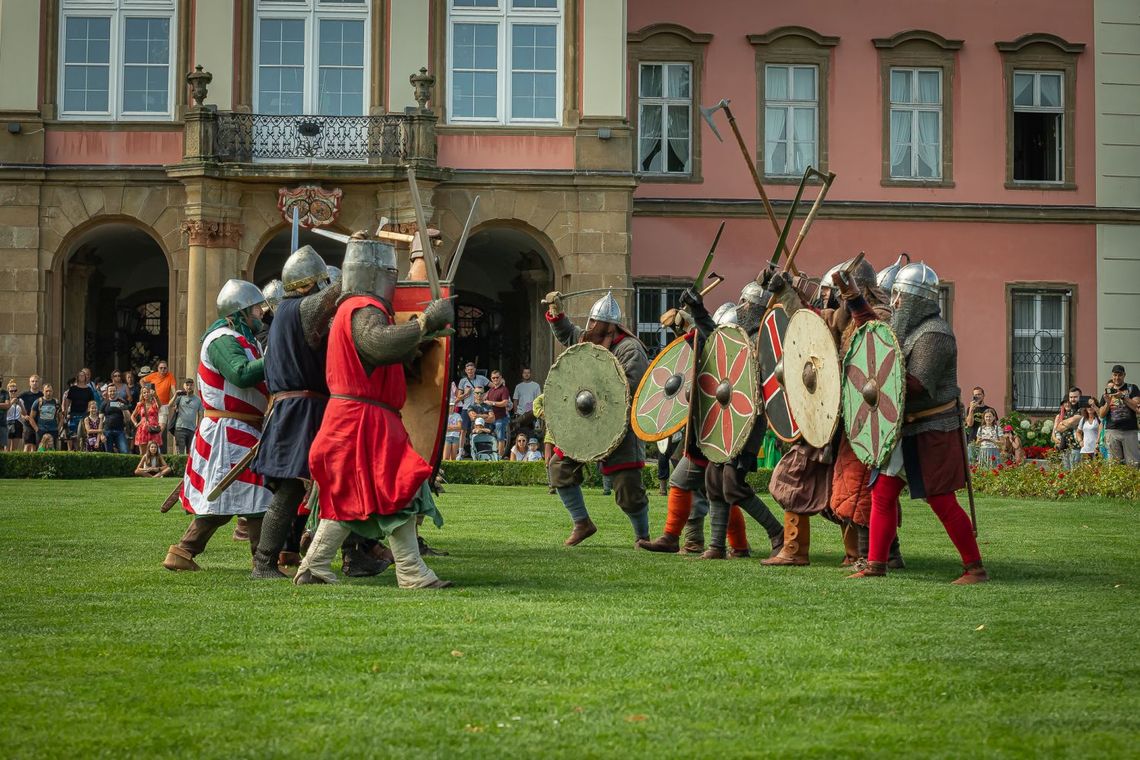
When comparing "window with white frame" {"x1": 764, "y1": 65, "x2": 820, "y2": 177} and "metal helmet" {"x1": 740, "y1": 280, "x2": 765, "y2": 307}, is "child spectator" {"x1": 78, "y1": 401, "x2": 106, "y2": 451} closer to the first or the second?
"window with white frame" {"x1": 764, "y1": 65, "x2": 820, "y2": 177}

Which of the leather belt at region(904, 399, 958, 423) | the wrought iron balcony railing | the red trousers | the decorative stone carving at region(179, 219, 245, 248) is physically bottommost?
the red trousers

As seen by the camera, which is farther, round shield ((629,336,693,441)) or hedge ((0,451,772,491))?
hedge ((0,451,772,491))

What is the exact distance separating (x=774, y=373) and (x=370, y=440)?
2977mm

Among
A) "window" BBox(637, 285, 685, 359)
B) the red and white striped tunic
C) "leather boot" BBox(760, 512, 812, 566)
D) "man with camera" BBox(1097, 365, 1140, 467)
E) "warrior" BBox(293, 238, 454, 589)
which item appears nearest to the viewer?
"warrior" BBox(293, 238, 454, 589)

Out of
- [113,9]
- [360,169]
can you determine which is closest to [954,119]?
[360,169]

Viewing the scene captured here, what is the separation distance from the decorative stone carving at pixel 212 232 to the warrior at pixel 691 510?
50.2 feet

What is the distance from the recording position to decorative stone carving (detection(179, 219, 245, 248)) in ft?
81.9

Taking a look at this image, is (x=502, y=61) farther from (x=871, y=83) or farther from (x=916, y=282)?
(x=916, y=282)

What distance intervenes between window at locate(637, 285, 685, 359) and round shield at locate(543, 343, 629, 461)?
17.5 meters

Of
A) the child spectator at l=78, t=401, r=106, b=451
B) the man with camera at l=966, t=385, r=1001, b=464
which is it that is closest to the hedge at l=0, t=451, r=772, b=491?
the child spectator at l=78, t=401, r=106, b=451

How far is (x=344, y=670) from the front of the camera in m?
5.72

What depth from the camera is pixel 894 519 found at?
9156 mm

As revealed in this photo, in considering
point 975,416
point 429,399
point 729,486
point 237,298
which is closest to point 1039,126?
point 975,416

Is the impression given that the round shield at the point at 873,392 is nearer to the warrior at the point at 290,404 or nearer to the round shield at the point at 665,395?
the round shield at the point at 665,395
